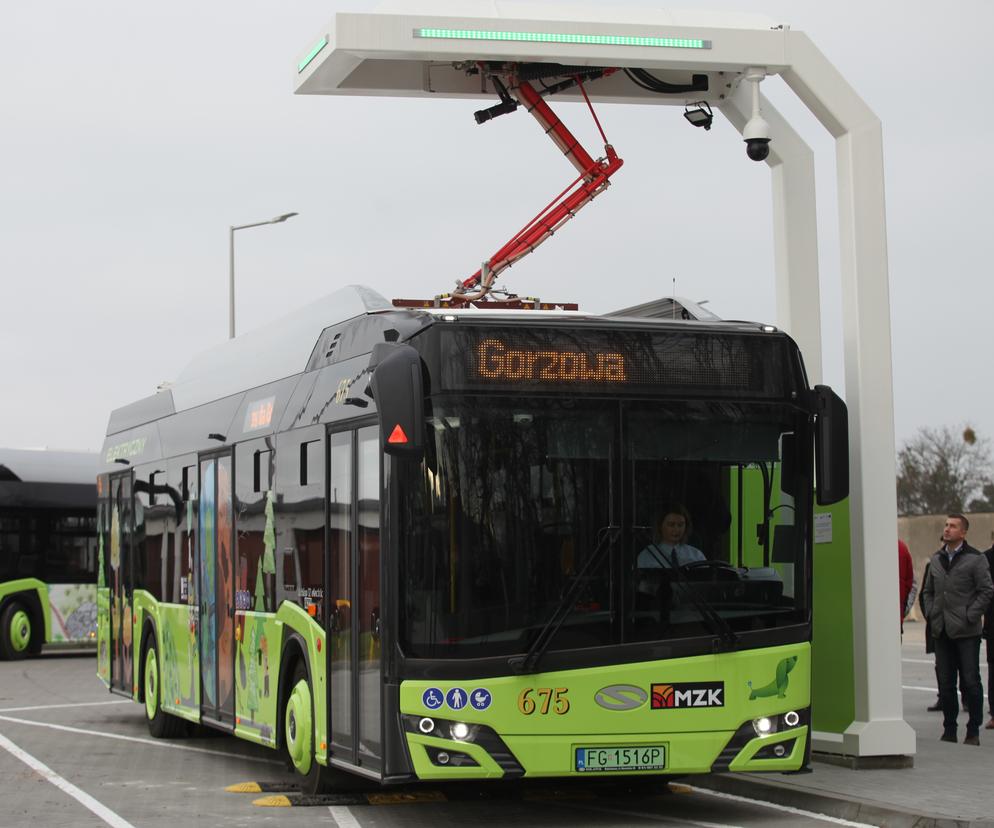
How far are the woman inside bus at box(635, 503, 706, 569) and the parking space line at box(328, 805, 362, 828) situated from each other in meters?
Result: 2.42

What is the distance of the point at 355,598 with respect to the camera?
10633mm

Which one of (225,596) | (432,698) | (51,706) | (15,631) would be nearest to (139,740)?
(225,596)

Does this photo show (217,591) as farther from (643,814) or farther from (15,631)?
(15,631)

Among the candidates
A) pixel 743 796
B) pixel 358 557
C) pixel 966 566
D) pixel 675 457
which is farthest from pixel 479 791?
pixel 966 566

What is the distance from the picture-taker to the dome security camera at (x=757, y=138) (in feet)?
42.7

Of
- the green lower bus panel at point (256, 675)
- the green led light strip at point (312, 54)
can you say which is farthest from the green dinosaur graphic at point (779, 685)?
the green led light strip at point (312, 54)

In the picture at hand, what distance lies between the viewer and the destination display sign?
9992mm

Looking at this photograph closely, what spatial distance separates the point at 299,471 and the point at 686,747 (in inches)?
135

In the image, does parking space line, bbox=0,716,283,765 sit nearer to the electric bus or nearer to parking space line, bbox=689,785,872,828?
the electric bus

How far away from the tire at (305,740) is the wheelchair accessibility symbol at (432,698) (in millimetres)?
1978

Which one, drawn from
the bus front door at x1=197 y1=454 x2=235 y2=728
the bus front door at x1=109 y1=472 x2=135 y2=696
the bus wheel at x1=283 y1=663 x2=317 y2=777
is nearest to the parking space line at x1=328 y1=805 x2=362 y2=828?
the bus wheel at x1=283 y1=663 x2=317 y2=777

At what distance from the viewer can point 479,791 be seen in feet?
40.4

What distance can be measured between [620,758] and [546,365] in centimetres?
224

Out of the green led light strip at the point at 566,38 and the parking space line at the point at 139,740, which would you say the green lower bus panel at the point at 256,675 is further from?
the green led light strip at the point at 566,38
